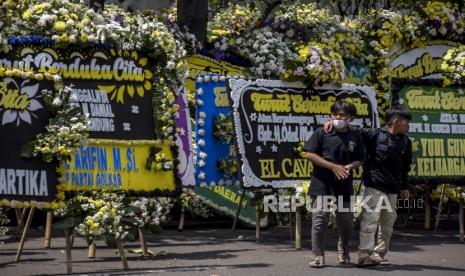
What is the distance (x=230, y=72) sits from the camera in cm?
1473

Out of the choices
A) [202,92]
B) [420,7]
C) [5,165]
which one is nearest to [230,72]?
[202,92]

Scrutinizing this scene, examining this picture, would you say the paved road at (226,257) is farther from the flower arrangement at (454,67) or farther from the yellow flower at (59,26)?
the yellow flower at (59,26)

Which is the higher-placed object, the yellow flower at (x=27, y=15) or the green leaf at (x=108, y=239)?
the yellow flower at (x=27, y=15)

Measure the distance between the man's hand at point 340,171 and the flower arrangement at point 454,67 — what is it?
14.4 ft

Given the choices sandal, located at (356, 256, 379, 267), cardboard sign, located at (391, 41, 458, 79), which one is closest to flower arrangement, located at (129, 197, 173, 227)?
sandal, located at (356, 256, 379, 267)

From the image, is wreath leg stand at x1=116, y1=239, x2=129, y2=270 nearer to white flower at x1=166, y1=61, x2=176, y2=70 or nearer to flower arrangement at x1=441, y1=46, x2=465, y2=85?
white flower at x1=166, y1=61, x2=176, y2=70

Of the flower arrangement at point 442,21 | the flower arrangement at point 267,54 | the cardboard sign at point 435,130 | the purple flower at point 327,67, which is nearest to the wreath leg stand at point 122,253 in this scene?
the purple flower at point 327,67

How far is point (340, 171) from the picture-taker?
10.1 m

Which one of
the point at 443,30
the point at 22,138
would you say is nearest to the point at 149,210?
the point at 22,138

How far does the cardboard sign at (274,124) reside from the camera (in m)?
12.1

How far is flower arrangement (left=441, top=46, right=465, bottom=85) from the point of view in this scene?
46.3 feet

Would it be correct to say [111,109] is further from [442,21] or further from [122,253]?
[442,21]

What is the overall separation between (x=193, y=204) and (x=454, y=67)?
4.15m

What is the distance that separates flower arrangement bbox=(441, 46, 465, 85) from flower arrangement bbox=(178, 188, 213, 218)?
12.6 ft
